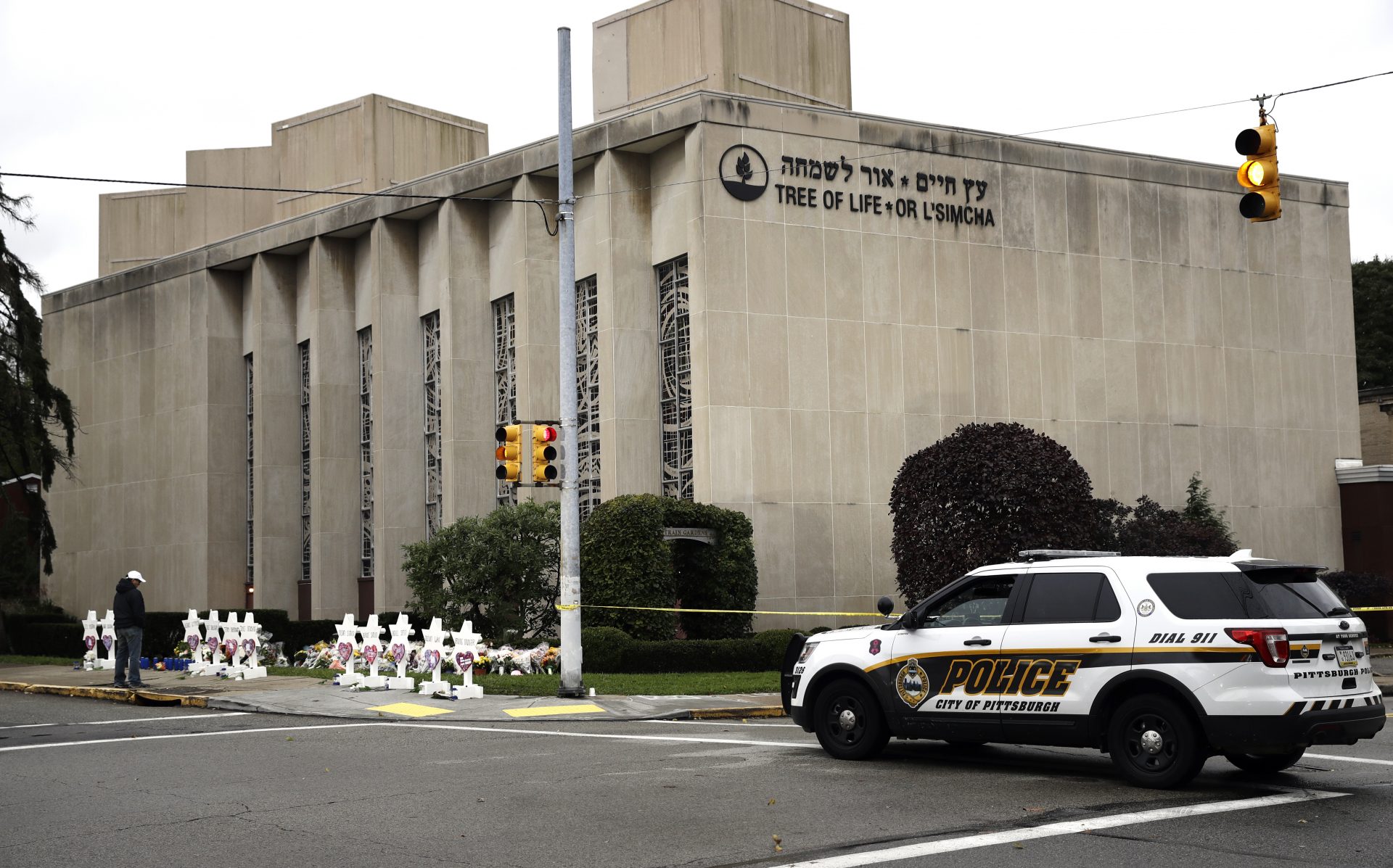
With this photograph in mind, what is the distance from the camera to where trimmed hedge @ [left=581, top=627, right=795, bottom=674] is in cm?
2459

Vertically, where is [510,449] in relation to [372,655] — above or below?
above

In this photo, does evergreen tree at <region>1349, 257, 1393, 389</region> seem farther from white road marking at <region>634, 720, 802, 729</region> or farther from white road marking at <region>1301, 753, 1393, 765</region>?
white road marking at <region>1301, 753, 1393, 765</region>

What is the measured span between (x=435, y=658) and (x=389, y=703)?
1.11 metres

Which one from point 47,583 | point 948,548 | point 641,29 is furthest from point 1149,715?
point 47,583

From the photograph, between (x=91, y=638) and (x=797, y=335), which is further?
(x=797, y=335)

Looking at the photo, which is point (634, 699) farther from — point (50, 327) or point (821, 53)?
point (50, 327)

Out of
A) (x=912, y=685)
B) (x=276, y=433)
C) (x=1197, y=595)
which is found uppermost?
(x=276, y=433)

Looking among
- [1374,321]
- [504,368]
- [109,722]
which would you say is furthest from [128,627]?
[1374,321]

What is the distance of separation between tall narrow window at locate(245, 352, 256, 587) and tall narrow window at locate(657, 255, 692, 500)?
17891 mm

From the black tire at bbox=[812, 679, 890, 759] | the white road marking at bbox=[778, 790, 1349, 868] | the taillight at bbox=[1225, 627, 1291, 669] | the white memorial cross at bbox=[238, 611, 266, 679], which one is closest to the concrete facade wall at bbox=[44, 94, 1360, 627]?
the white memorial cross at bbox=[238, 611, 266, 679]

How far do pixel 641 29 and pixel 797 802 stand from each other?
26893 mm

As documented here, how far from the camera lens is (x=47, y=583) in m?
51.2

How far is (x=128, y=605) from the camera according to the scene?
2288cm

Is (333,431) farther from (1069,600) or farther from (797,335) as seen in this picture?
(1069,600)
